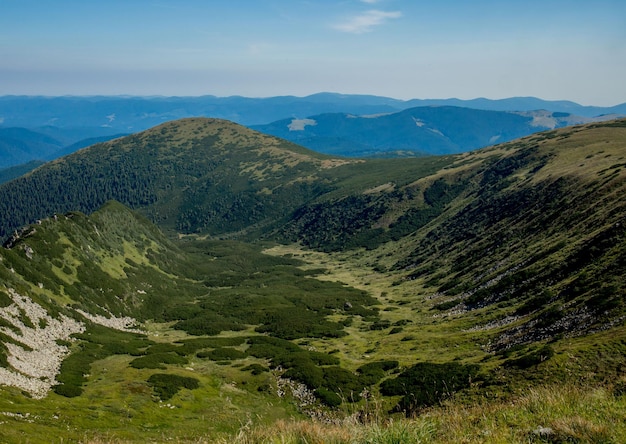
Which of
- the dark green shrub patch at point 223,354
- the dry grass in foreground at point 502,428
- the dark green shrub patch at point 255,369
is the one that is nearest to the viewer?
the dry grass in foreground at point 502,428

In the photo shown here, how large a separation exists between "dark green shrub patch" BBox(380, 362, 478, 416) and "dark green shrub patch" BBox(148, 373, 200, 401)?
29.1m

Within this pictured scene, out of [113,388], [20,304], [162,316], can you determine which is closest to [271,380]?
Answer: [113,388]

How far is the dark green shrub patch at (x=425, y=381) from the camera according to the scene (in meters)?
51.4

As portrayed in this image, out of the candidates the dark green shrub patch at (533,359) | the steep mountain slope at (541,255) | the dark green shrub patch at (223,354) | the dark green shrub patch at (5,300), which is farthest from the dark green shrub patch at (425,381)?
the dark green shrub patch at (5,300)

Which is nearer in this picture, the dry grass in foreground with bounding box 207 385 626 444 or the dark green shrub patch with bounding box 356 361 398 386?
the dry grass in foreground with bounding box 207 385 626 444

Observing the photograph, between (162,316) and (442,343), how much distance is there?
3415 inches

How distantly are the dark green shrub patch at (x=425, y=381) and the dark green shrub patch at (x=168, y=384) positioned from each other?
29.1 meters

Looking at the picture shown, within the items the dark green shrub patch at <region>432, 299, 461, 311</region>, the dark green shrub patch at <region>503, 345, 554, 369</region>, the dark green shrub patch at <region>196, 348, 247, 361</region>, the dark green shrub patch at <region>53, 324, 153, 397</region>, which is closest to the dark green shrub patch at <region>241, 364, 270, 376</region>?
the dark green shrub patch at <region>196, 348, 247, 361</region>

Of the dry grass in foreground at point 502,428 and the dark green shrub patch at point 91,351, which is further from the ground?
the dry grass in foreground at point 502,428

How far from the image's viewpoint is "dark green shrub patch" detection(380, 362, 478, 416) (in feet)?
169

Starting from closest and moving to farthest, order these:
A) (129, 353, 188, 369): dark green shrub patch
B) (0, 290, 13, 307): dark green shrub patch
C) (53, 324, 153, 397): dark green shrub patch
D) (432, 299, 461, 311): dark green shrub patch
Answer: (53, 324, 153, 397): dark green shrub patch → (129, 353, 188, 369): dark green shrub patch → (0, 290, 13, 307): dark green shrub patch → (432, 299, 461, 311): dark green shrub patch

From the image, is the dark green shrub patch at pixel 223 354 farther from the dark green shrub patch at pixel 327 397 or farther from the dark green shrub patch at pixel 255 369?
the dark green shrub patch at pixel 327 397

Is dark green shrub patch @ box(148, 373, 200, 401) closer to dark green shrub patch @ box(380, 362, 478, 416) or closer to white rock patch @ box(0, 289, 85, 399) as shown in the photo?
white rock patch @ box(0, 289, 85, 399)

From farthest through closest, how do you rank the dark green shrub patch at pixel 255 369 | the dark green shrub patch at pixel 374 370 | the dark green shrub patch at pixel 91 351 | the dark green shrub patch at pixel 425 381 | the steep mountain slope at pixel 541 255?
the dark green shrub patch at pixel 255 369 < the dark green shrub patch at pixel 374 370 < the steep mountain slope at pixel 541 255 < the dark green shrub patch at pixel 91 351 < the dark green shrub patch at pixel 425 381
